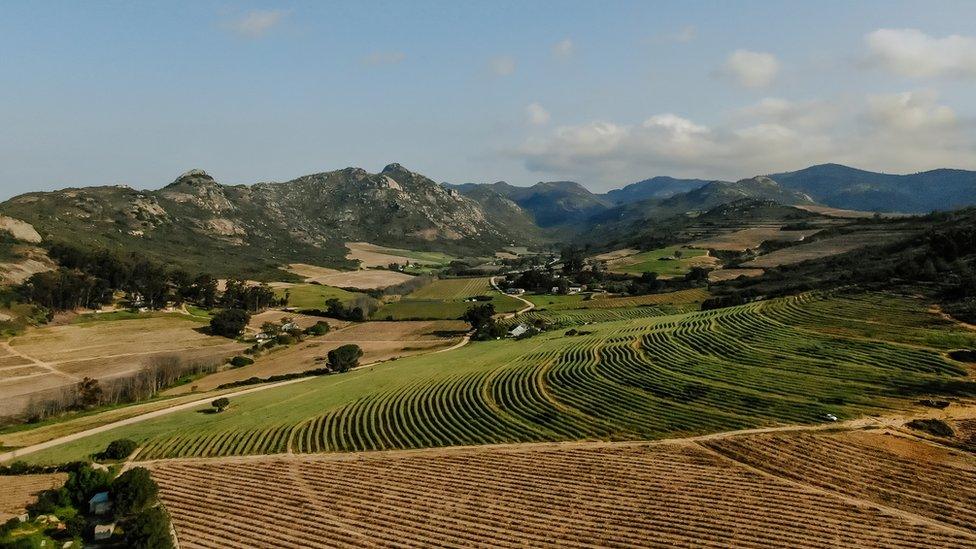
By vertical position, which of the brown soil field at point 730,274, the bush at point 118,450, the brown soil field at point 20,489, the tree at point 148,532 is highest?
→ the brown soil field at point 730,274

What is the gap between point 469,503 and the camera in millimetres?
36625

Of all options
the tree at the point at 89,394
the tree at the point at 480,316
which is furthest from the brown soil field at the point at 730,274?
the tree at the point at 89,394

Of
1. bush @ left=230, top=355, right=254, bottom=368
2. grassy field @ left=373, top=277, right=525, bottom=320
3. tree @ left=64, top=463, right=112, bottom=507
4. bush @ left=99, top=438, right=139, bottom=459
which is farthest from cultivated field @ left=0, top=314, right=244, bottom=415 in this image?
grassy field @ left=373, top=277, right=525, bottom=320

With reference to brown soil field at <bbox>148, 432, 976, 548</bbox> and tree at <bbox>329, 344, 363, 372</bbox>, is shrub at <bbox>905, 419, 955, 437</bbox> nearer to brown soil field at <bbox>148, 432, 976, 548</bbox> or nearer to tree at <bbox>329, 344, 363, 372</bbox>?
brown soil field at <bbox>148, 432, 976, 548</bbox>

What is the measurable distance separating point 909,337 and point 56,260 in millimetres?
170445

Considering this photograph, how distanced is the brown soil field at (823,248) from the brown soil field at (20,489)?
157 metres

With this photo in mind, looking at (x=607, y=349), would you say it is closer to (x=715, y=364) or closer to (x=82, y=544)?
(x=715, y=364)

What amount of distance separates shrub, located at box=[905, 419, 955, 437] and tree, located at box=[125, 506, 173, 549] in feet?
171

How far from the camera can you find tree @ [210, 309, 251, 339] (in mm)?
113125

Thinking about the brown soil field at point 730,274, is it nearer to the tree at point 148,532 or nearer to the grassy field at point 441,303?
the grassy field at point 441,303

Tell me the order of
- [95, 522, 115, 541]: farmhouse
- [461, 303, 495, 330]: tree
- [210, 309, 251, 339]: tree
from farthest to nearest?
[210, 309, 251, 339]: tree
[461, 303, 495, 330]: tree
[95, 522, 115, 541]: farmhouse

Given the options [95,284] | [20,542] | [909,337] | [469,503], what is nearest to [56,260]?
[95,284]

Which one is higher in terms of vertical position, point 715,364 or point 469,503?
point 715,364

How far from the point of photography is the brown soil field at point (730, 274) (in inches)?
5753
